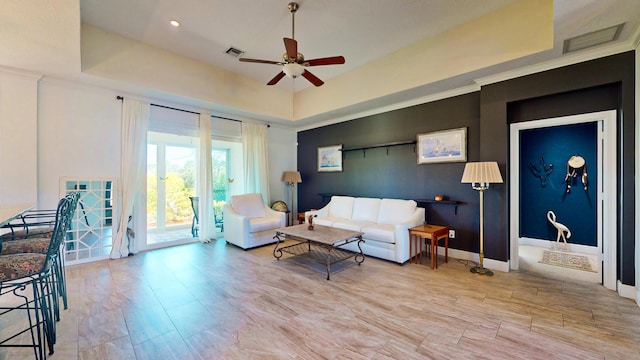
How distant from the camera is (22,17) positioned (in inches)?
90.9

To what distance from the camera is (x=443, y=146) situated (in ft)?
13.7

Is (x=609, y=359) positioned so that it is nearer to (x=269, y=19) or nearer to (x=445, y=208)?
(x=445, y=208)

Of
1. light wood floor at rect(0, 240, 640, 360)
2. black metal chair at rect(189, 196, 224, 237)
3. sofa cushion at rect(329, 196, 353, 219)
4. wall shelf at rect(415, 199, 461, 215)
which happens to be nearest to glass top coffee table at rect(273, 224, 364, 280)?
light wood floor at rect(0, 240, 640, 360)

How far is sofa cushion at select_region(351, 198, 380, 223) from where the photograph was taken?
461 cm

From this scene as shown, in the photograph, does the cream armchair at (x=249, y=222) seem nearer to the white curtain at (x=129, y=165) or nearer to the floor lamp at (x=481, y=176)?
the white curtain at (x=129, y=165)

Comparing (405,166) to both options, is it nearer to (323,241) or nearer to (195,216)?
(323,241)

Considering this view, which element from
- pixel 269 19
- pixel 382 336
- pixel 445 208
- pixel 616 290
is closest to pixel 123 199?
pixel 269 19

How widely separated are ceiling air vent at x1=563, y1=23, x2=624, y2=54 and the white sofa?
2623 mm

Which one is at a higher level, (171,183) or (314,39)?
(314,39)

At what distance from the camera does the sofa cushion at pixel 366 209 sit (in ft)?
15.1

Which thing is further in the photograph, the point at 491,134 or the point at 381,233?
the point at 381,233

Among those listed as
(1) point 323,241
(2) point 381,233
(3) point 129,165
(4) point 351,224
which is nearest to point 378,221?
(4) point 351,224

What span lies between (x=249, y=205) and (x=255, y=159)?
1190 millimetres

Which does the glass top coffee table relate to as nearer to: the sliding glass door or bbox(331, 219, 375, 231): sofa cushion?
bbox(331, 219, 375, 231): sofa cushion
